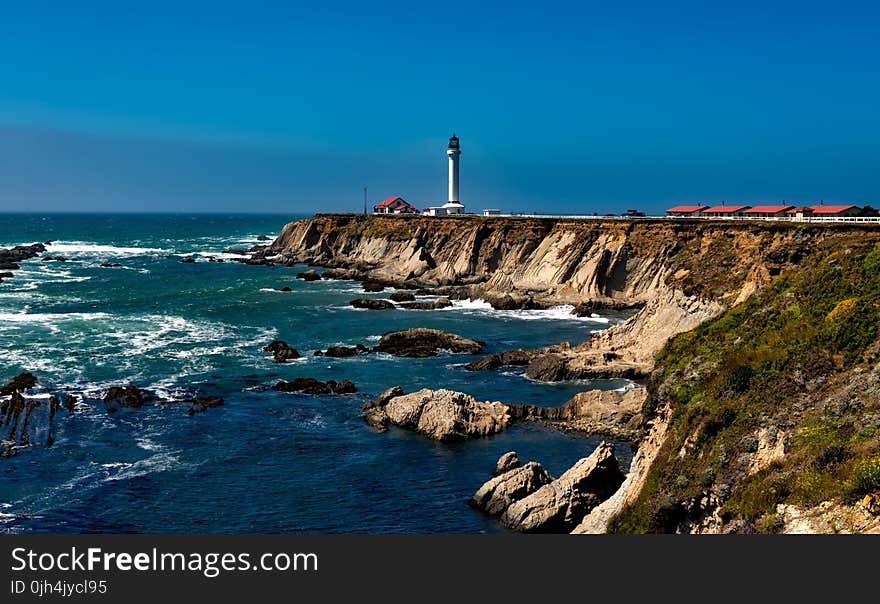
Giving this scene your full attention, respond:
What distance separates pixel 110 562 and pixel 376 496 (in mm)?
16001

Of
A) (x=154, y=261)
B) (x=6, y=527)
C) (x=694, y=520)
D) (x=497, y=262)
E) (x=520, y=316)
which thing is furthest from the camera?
(x=154, y=261)

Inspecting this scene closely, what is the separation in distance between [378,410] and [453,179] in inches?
3671

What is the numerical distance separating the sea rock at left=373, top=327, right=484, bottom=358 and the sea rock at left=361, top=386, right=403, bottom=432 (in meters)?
12.2

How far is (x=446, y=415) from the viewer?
113 feet


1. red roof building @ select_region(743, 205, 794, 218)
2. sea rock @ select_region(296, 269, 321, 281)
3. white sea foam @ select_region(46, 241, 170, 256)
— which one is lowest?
sea rock @ select_region(296, 269, 321, 281)

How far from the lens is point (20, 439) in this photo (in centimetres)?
3347

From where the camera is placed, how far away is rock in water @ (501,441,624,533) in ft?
80.5

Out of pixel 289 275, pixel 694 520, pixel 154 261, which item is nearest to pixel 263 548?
pixel 694 520

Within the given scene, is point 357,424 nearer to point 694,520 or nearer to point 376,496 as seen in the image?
point 376,496

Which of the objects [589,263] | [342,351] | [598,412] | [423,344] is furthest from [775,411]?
[589,263]

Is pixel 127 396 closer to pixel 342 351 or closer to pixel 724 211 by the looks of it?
pixel 342 351

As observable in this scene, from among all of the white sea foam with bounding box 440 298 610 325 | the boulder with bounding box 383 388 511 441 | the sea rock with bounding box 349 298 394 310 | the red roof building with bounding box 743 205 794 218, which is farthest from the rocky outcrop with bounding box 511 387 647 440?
the red roof building with bounding box 743 205 794 218

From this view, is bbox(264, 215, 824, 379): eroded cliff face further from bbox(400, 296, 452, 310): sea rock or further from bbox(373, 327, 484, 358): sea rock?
bbox(373, 327, 484, 358): sea rock

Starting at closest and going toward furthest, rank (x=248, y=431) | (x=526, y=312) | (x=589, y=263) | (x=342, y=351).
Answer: (x=248, y=431) → (x=342, y=351) → (x=526, y=312) → (x=589, y=263)
